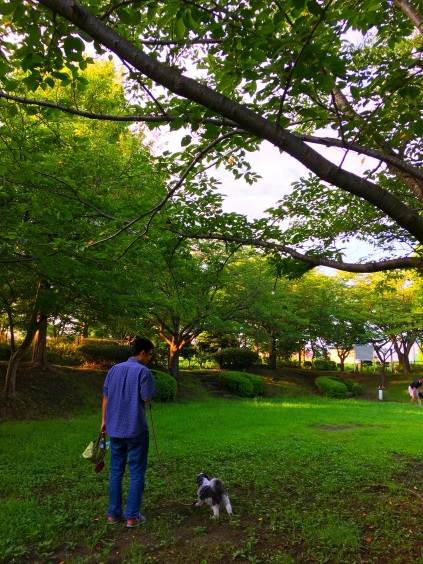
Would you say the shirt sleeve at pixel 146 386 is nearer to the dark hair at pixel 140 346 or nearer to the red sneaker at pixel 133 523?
the dark hair at pixel 140 346

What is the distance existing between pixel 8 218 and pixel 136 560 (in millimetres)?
5605

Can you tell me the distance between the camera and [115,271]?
8766mm

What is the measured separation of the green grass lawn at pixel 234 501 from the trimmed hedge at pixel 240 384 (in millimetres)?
9705

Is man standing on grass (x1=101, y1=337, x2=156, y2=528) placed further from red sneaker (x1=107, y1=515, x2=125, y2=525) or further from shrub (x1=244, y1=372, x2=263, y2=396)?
shrub (x1=244, y1=372, x2=263, y2=396)

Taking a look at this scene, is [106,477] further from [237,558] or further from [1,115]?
[1,115]

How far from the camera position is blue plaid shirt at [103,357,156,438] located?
4.02 m

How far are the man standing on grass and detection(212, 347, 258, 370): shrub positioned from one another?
742 inches

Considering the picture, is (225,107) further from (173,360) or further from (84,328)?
(84,328)

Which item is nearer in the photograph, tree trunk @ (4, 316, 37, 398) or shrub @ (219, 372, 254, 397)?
tree trunk @ (4, 316, 37, 398)

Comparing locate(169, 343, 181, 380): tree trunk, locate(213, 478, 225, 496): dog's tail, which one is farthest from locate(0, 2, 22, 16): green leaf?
locate(169, 343, 181, 380): tree trunk

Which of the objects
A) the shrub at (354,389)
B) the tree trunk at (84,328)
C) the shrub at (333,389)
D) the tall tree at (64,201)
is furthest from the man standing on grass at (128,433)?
the shrub at (354,389)

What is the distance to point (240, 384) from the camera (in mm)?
18766

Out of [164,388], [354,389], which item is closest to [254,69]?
[164,388]

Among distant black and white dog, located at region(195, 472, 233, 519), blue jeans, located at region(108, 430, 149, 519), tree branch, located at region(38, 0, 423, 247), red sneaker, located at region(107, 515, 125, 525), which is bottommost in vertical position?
red sneaker, located at region(107, 515, 125, 525)
